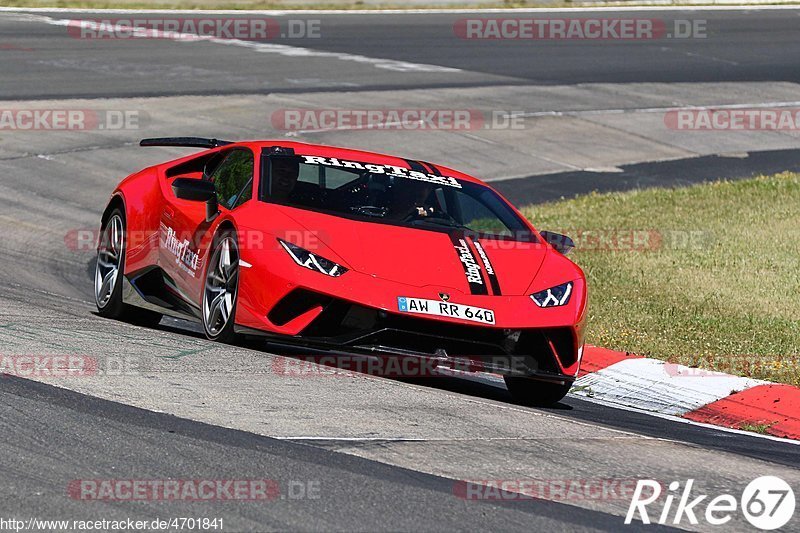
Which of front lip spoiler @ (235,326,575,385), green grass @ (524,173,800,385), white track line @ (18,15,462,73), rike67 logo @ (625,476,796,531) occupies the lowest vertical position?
green grass @ (524,173,800,385)

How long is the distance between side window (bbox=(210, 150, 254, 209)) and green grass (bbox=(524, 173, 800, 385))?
2.88 meters

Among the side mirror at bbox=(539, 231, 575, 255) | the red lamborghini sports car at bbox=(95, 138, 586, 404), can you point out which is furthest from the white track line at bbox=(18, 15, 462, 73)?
the side mirror at bbox=(539, 231, 575, 255)

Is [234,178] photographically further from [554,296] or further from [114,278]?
[554,296]

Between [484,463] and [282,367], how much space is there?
1.85 meters

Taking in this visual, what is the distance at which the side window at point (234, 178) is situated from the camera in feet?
28.0

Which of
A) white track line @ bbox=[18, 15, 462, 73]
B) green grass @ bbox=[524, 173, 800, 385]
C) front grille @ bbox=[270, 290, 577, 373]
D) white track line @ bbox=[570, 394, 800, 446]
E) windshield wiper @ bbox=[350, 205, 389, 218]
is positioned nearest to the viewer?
front grille @ bbox=[270, 290, 577, 373]

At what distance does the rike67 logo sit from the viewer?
5305mm

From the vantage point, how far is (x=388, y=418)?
254 inches

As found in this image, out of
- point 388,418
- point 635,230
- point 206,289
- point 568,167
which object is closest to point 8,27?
point 568,167

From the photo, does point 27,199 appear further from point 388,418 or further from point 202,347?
point 388,418

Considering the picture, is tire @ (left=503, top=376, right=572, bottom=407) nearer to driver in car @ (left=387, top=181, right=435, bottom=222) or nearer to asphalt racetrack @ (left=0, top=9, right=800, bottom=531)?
asphalt racetrack @ (left=0, top=9, right=800, bottom=531)

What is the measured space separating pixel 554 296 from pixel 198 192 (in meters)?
2.22

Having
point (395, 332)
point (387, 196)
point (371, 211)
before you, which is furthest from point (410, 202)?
point (395, 332)

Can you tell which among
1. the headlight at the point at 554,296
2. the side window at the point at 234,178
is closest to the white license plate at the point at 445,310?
the headlight at the point at 554,296
